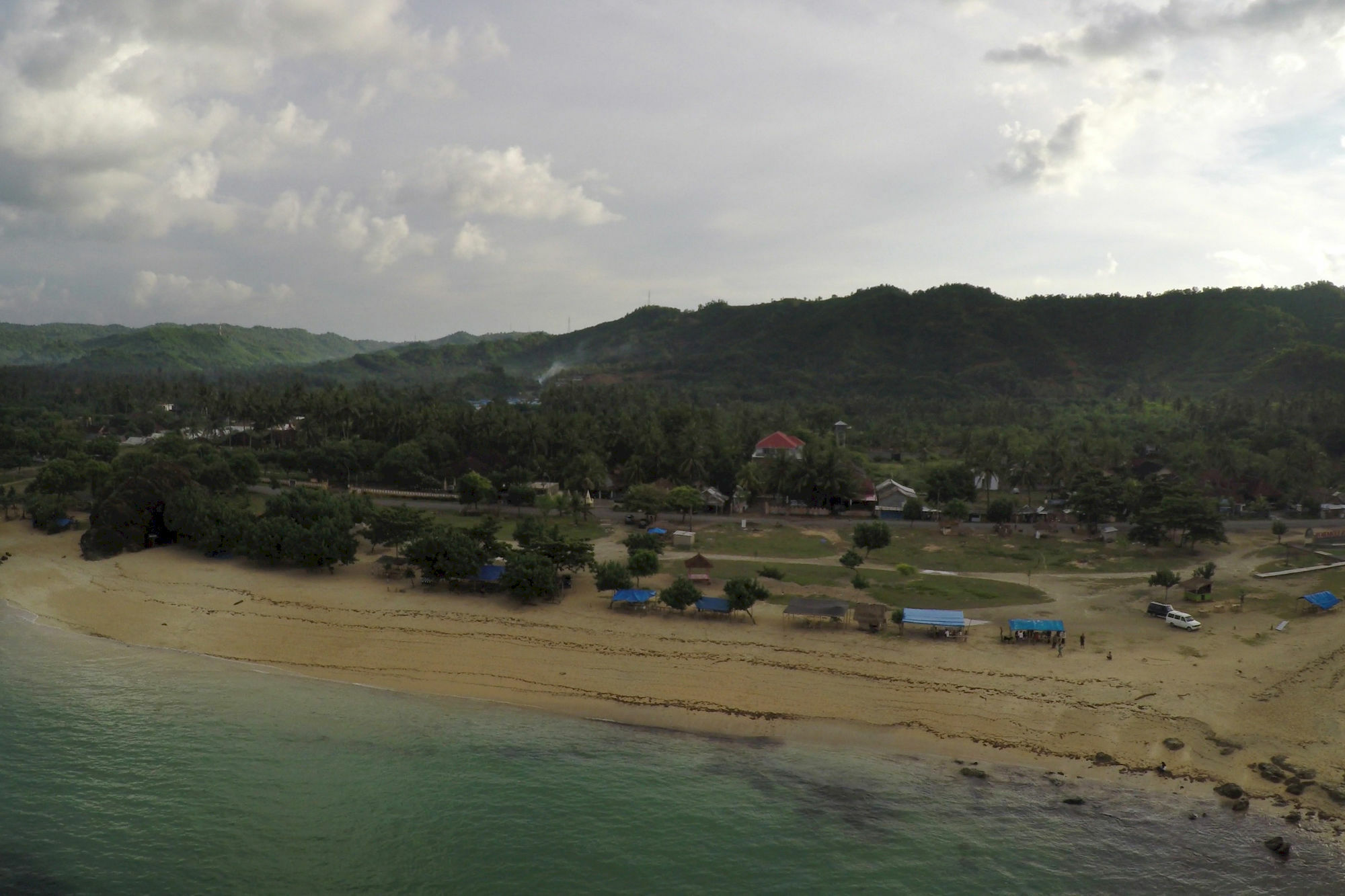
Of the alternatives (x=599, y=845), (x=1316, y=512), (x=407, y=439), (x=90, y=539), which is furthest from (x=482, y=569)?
(x=1316, y=512)

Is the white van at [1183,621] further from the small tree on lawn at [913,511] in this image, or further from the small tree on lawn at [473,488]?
the small tree on lawn at [473,488]

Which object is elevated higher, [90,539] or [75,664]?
[90,539]

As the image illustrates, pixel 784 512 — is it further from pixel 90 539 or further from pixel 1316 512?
pixel 90 539

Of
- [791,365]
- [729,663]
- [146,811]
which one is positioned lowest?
[146,811]

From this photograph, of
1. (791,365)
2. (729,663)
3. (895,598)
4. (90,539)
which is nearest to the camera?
(729,663)

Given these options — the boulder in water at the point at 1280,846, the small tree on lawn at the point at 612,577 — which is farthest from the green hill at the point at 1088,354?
the boulder in water at the point at 1280,846

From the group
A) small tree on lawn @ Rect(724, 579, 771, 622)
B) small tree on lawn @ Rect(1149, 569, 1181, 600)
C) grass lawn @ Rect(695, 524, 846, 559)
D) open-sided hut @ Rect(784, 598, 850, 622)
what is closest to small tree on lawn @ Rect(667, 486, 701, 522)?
grass lawn @ Rect(695, 524, 846, 559)

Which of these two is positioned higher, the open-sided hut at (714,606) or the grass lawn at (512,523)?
the grass lawn at (512,523)
